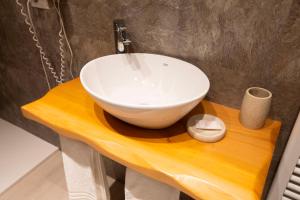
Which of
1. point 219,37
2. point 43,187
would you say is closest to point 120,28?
point 219,37

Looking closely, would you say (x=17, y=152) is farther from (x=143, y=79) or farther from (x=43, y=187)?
(x=143, y=79)

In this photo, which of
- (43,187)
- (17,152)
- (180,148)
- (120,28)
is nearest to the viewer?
(180,148)

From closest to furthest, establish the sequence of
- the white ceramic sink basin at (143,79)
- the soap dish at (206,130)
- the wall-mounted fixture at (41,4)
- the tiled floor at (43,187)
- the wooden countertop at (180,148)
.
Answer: the wooden countertop at (180,148), the soap dish at (206,130), the white ceramic sink basin at (143,79), the wall-mounted fixture at (41,4), the tiled floor at (43,187)

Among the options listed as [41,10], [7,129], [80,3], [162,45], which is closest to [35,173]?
[7,129]

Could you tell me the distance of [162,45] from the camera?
3.16 feet

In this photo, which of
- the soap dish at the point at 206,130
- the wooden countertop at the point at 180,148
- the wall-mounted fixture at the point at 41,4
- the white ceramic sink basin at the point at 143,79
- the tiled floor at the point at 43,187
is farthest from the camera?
the tiled floor at the point at 43,187

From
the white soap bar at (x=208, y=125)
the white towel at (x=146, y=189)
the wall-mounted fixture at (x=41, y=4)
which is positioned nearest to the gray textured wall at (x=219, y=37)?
the wall-mounted fixture at (x=41, y=4)

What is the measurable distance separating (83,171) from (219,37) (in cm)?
71

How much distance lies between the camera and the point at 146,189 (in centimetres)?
85

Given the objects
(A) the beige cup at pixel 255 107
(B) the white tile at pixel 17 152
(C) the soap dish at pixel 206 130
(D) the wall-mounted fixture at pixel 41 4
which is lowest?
(B) the white tile at pixel 17 152

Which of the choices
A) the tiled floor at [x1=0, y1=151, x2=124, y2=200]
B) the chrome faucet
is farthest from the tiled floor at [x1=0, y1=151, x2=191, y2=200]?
the chrome faucet

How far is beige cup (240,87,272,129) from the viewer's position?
0.74 m

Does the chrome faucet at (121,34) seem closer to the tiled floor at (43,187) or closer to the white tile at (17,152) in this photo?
the tiled floor at (43,187)

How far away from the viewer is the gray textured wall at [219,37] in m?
0.75
